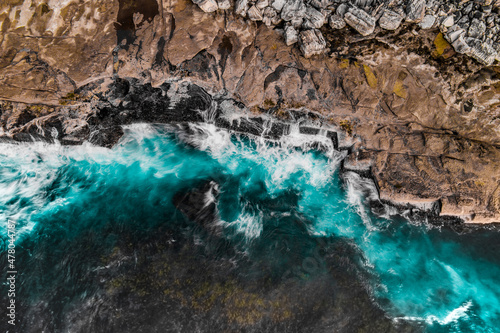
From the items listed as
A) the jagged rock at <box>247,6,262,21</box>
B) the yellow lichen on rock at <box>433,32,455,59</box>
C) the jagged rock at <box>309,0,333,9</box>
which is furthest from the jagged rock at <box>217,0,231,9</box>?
the yellow lichen on rock at <box>433,32,455,59</box>

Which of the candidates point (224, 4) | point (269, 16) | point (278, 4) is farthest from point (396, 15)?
point (224, 4)

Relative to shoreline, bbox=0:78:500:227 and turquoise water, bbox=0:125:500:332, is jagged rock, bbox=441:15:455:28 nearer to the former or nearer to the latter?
shoreline, bbox=0:78:500:227

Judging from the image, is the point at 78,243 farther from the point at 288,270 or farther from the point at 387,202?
the point at 387,202

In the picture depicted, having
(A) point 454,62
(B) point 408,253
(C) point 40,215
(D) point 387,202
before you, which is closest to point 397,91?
(A) point 454,62

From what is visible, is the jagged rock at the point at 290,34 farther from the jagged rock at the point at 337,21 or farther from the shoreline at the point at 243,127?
the shoreline at the point at 243,127

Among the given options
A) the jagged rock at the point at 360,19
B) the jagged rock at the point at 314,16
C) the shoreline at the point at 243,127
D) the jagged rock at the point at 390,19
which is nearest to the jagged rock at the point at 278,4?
the jagged rock at the point at 314,16
